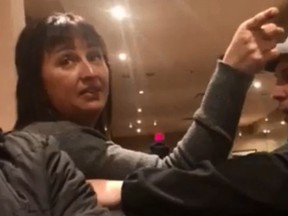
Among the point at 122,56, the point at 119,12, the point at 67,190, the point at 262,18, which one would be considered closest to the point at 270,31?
the point at 262,18

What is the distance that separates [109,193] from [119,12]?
138 inches

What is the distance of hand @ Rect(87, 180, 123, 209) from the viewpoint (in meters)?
0.91

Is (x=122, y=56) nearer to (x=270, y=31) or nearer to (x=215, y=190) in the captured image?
(x=270, y=31)

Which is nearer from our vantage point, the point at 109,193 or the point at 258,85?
the point at 109,193

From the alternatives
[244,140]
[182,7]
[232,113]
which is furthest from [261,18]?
[244,140]

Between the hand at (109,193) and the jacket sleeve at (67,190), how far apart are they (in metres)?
0.04

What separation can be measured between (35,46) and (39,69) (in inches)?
1.9

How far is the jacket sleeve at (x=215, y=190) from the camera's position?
2.83ft

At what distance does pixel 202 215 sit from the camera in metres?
0.87

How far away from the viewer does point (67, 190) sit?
0.84 metres

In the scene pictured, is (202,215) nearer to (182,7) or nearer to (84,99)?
(84,99)

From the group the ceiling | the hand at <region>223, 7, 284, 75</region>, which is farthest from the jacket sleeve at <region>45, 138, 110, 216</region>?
the ceiling

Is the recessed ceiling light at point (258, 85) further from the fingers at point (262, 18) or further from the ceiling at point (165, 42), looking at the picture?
the fingers at point (262, 18)

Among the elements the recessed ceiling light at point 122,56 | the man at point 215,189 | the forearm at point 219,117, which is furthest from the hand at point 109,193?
the recessed ceiling light at point 122,56
